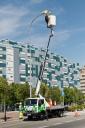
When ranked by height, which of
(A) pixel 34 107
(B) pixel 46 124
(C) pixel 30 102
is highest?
(C) pixel 30 102

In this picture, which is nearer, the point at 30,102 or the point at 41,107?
the point at 30,102

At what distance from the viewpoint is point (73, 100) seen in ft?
486

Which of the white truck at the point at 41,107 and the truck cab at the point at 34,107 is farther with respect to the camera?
the white truck at the point at 41,107

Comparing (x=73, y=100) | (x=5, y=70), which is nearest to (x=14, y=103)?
(x=73, y=100)

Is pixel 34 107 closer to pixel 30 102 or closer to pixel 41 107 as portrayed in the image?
pixel 30 102

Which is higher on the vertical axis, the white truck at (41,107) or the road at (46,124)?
the white truck at (41,107)

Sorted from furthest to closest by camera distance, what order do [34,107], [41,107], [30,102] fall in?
1. [41,107]
2. [30,102]
3. [34,107]

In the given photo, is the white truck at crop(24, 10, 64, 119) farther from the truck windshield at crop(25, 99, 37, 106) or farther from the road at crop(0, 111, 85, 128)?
the road at crop(0, 111, 85, 128)

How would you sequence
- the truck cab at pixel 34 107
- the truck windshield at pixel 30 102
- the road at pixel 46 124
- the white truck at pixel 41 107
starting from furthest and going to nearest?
the truck windshield at pixel 30 102 → the white truck at pixel 41 107 → the truck cab at pixel 34 107 → the road at pixel 46 124

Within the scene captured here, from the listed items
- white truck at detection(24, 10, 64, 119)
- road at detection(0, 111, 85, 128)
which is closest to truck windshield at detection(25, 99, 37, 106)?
white truck at detection(24, 10, 64, 119)

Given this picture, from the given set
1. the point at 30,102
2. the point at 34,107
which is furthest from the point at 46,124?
the point at 30,102

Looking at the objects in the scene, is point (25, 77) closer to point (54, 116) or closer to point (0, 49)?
point (0, 49)

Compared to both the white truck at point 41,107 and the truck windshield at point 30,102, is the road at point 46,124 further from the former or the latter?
the truck windshield at point 30,102

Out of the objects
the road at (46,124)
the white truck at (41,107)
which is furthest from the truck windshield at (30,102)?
the road at (46,124)
